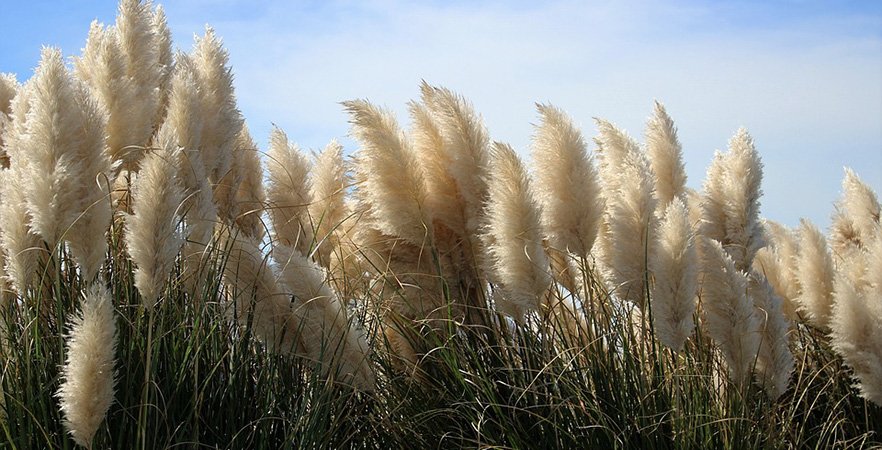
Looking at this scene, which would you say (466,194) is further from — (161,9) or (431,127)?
(161,9)

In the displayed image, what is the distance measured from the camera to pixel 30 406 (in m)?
2.92

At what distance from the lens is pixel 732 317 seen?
11.3 feet

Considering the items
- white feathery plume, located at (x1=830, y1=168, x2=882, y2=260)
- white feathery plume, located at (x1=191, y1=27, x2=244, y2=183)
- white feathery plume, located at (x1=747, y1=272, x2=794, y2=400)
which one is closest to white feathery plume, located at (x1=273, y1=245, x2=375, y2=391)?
white feathery plume, located at (x1=191, y1=27, x2=244, y2=183)

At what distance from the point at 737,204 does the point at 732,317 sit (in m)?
0.64

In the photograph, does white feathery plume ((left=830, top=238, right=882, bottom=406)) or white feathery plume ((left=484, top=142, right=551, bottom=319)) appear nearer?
white feathery plume ((left=484, top=142, right=551, bottom=319))

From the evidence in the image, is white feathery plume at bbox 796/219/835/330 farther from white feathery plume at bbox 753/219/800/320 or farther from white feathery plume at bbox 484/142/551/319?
white feathery plume at bbox 484/142/551/319

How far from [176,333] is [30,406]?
1.50ft

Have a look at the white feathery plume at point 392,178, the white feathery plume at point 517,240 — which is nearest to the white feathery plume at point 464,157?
the white feathery plume at point 392,178

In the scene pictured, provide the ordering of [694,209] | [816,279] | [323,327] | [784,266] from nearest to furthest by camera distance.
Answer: [323,327], [816,279], [694,209], [784,266]

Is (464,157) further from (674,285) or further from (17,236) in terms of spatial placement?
(17,236)

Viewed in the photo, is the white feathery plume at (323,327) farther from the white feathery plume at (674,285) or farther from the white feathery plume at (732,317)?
the white feathery plume at (732,317)

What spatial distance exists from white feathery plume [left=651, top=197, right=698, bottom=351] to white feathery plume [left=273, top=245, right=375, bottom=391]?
37.6 inches

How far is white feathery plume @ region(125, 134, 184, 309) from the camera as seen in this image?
271 centimetres

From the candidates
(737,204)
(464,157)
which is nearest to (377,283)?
(464,157)
